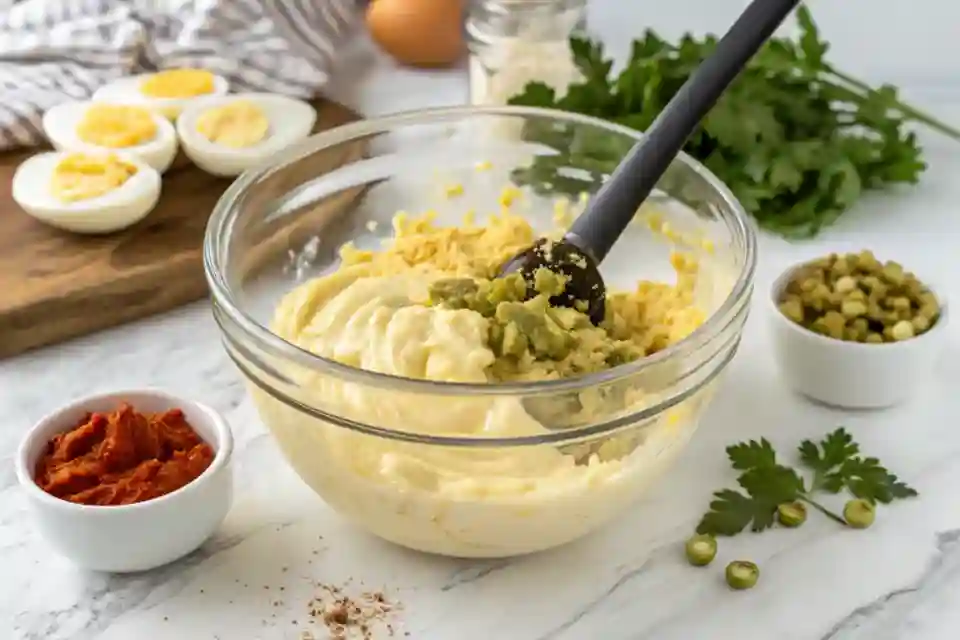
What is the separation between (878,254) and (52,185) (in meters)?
1.04

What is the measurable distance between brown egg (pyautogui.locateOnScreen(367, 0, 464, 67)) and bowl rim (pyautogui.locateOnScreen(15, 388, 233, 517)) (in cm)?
102

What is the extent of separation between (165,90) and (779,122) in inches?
34.4

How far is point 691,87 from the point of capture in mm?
1177

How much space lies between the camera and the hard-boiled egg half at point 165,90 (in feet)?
5.81

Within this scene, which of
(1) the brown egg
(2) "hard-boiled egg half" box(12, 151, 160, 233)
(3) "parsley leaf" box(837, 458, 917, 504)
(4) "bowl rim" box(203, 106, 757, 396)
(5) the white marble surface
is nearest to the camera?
(4) "bowl rim" box(203, 106, 757, 396)

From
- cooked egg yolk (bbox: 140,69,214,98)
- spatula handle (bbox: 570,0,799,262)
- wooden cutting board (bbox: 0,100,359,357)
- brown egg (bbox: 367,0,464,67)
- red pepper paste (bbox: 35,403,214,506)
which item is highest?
spatula handle (bbox: 570,0,799,262)

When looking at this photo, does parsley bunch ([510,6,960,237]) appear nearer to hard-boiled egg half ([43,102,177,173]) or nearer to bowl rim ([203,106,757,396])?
bowl rim ([203,106,757,396])

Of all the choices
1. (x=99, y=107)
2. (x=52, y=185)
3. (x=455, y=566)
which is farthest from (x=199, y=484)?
(x=99, y=107)

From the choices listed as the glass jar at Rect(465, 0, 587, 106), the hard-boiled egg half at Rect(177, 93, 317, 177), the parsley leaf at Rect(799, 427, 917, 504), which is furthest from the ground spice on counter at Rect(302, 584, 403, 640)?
the glass jar at Rect(465, 0, 587, 106)

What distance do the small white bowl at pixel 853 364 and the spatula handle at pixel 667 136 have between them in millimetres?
220

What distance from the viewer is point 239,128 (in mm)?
1702

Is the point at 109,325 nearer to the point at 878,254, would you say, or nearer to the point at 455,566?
the point at 455,566

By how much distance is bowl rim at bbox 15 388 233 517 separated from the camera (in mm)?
988

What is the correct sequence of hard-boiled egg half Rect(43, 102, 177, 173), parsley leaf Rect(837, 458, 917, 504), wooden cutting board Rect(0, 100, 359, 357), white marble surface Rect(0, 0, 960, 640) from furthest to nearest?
hard-boiled egg half Rect(43, 102, 177, 173) → wooden cutting board Rect(0, 100, 359, 357) → parsley leaf Rect(837, 458, 917, 504) → white marble surface Rect(0, 0, 960, 640)
